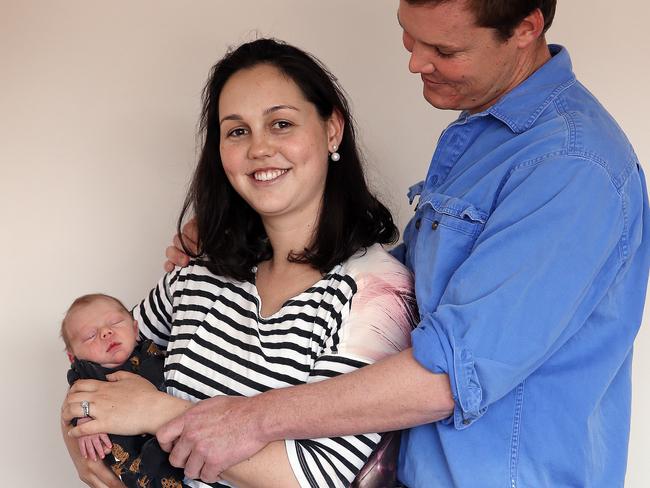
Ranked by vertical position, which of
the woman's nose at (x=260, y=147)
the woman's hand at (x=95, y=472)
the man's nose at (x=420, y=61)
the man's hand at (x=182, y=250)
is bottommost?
the woman's hand at (x=95, y=472)

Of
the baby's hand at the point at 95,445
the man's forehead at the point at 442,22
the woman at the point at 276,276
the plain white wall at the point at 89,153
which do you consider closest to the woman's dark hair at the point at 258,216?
the woman at the point at 276,276

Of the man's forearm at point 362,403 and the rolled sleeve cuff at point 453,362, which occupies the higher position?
the rolled sleeve cuff at point 453,362

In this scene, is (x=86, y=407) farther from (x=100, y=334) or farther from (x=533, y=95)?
(x=533, y=95)

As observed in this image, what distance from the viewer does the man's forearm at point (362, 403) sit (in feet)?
5.94

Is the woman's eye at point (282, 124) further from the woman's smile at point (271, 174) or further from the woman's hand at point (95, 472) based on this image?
the woman's hand at point (95, 472)

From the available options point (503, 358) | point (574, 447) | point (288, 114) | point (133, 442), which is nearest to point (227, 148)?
point (288, 114)

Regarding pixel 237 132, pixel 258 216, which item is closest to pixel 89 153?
pixel 258 216

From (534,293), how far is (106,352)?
1.14 metres

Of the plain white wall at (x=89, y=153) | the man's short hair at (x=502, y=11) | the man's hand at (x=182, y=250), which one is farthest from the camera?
the plain white wall at (x=89, y=153)

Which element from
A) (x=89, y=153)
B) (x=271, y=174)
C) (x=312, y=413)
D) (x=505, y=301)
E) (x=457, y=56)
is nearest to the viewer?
(x=505, y=301)

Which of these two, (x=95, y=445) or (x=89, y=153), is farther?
(x=89, y=153)

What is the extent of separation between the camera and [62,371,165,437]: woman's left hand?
213 centimetres

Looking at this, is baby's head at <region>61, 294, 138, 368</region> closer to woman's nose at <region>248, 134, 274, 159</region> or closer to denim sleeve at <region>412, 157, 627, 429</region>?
woman's nose at <region>248, 134, 274, 159</region>

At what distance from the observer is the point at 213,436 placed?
6.49 feet
